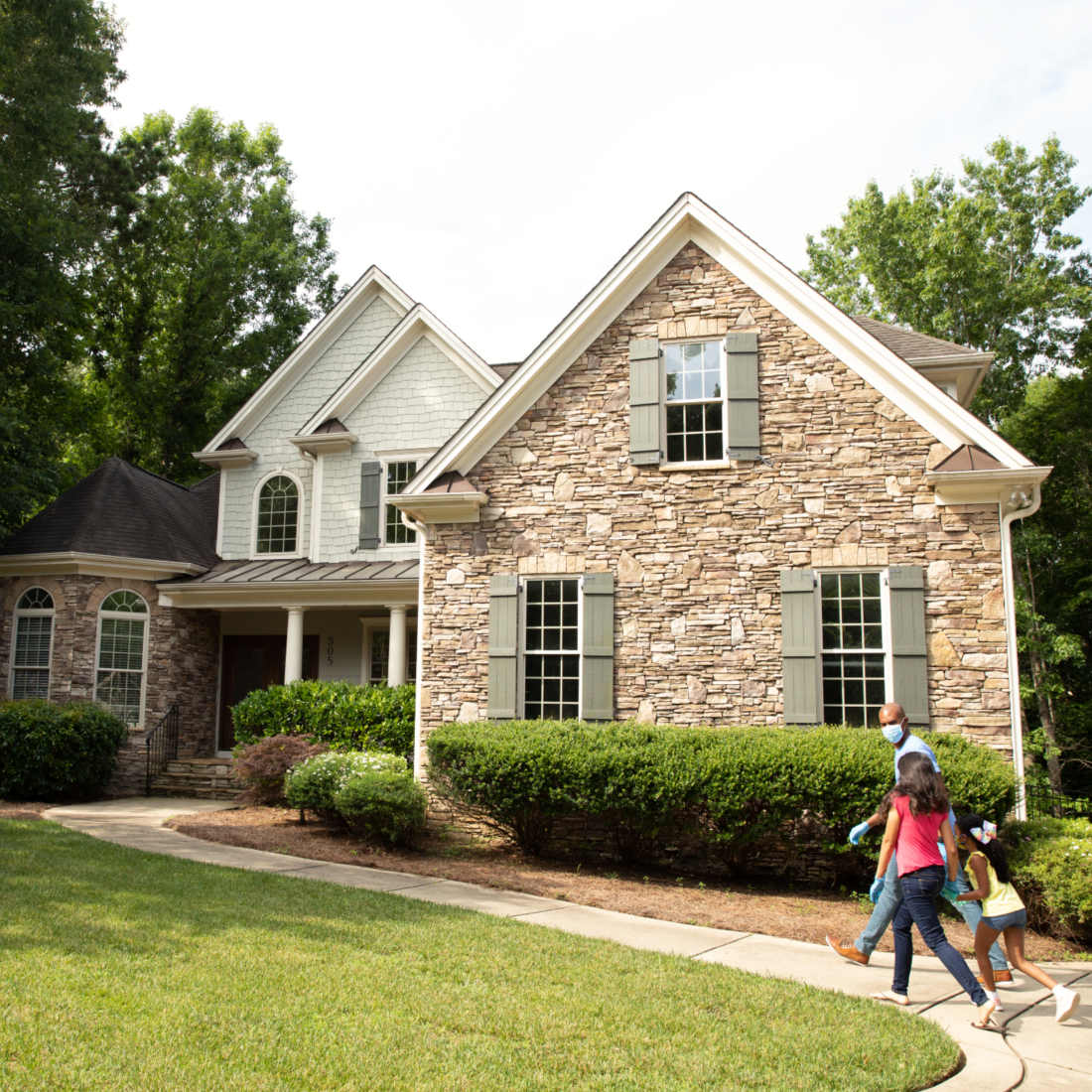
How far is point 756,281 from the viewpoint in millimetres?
11148

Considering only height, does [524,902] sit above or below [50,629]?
below

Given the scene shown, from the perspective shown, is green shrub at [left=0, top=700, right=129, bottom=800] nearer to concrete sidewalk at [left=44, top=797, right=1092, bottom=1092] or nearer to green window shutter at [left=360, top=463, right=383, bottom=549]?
concrete sidewalk at [left=44, top=797, right=1092, bottom=1092]

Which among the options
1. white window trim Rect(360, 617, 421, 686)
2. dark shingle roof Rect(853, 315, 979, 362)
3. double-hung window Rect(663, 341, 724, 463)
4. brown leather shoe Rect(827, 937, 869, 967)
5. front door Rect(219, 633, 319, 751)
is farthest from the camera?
front door Rect(219, 633, 319, 751)

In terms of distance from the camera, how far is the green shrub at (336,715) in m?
13.4

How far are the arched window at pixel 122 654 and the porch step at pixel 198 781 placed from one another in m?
1.10

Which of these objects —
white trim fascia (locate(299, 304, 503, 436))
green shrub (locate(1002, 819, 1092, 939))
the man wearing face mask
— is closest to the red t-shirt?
the man wearing face mask

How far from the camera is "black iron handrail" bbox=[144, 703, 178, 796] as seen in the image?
15156 millimetres

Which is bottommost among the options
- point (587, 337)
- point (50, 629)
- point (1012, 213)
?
point (50, 629)

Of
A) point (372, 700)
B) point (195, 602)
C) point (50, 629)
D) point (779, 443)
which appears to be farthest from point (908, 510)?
point (50, 629)

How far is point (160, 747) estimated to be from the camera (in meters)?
15.4

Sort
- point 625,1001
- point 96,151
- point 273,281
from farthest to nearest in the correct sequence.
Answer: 1. point 273,281
2. point 96,151
3. point 625,1001

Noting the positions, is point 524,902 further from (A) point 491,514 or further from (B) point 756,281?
(B) point 756,281

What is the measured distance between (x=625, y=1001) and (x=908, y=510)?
7.03 m

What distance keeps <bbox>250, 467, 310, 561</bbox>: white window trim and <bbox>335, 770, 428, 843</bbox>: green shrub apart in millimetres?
7519
